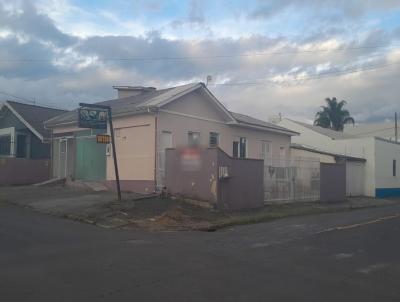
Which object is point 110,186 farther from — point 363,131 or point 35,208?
point 363,131

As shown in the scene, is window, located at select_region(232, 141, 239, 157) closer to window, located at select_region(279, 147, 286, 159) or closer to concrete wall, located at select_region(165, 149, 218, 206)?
window, located at select_region(279, 147, 286, 159)

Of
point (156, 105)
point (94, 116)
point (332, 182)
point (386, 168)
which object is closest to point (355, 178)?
point (386, 168)

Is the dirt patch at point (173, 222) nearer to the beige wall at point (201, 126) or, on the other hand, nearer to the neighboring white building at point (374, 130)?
the beige wall at point (201, 126)

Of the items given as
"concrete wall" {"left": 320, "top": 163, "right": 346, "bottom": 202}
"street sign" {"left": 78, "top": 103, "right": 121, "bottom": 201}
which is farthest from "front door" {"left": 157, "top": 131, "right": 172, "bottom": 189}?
"concrete wall" {"left": 320, "top": 163, "right": 346, "bottom": 202}

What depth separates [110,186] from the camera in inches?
924

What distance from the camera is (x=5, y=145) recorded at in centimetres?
3219

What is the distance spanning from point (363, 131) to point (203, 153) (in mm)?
55659

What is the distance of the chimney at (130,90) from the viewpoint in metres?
29.8

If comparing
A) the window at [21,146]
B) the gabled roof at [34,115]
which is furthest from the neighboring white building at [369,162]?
the window at [21,146]

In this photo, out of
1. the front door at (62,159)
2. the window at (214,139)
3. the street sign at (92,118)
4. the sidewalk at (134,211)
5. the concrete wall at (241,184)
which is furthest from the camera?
the front door at (62,159)

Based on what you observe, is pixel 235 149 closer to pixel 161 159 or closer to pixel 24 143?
pixel 161 159

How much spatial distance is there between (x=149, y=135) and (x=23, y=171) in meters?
9.20

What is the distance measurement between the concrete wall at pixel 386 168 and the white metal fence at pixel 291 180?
12957 mm

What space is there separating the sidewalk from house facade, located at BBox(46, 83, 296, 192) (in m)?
2.31
